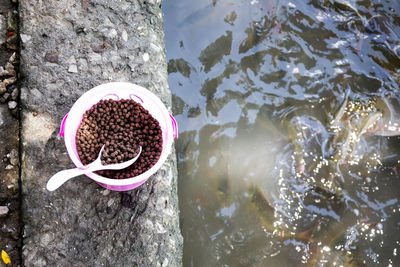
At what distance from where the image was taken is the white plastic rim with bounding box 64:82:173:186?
6.93 feet

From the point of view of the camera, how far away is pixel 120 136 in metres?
2.24

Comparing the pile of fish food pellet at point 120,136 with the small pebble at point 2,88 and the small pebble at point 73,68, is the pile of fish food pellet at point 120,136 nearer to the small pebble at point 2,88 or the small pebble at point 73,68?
the small pebble at point 73,68

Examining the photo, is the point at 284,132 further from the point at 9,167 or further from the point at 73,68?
the point at 9,167

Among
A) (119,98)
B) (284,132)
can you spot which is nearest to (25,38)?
(119,98)

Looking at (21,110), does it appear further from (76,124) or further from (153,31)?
(153,31)

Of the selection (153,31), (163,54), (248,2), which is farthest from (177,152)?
(248,2)

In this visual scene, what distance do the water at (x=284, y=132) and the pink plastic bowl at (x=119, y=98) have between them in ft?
2.04

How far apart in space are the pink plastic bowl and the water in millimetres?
620

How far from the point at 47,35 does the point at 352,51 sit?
8.29 ft

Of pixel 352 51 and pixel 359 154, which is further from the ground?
pixel 352 51

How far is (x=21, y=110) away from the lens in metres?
2.43

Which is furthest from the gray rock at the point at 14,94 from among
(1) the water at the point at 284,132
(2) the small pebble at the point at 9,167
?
(1) the water at the point at 284,132

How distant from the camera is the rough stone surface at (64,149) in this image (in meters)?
2.29

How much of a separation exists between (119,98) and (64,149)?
495mm
